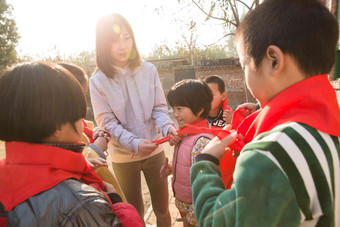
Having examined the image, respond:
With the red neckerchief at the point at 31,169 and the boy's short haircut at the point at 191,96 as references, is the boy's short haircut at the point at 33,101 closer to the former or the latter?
the red neckerchief at the point at 31,169

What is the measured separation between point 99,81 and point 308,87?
1.77 meters

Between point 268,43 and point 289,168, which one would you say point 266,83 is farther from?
point 289,168

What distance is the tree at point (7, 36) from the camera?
19.0 m

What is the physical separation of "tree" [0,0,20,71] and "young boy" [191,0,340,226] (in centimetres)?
2273

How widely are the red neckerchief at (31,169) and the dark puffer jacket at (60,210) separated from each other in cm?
3

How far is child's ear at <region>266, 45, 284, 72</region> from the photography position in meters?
0.84

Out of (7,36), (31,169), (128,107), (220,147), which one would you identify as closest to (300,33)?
(220,147)

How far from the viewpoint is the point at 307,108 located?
31.1 inches

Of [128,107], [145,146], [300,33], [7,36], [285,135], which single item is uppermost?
[7,36]

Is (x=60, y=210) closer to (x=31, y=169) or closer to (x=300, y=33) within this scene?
(x=31, y=169)

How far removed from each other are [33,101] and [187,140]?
1.19 meters

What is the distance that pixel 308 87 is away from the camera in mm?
818

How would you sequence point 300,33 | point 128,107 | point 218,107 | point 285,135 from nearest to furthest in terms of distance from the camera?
1. point 285,135
2. point 300,33
3. point 128,107
4. point 218,107

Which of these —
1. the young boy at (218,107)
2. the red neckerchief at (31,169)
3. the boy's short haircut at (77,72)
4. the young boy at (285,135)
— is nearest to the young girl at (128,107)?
the boy's short haircut at (77,72)
